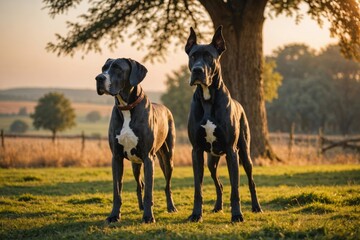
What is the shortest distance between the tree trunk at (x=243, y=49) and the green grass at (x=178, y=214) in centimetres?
479

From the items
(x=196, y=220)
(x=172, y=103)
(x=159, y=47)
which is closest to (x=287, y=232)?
(x=196, y=220)

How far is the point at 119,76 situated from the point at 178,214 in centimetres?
262

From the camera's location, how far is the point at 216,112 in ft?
22.1

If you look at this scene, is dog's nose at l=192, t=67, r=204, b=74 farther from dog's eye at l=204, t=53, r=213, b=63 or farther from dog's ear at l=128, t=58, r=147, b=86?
dog's ear at l=128, t=58, r=147, b=86

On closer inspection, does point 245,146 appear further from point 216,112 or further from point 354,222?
point 354,222

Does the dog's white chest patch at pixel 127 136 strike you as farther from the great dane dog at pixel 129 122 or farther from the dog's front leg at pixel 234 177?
the dog's front leg at pixel 234 177

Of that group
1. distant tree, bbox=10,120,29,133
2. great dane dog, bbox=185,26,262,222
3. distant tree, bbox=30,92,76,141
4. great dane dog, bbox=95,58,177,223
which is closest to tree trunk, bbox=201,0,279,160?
great dane dog, bbox=185,26,262,222

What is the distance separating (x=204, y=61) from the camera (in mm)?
6668

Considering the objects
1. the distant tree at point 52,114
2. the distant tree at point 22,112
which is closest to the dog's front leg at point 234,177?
the distant tree at point 52,114

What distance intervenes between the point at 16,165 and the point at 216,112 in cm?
1491

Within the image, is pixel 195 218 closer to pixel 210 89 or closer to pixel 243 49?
pixel 210 89

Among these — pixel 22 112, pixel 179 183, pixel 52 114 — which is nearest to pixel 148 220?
pixel 179 183

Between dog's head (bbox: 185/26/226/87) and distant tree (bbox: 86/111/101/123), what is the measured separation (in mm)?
61329

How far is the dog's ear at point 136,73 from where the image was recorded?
269 inches
